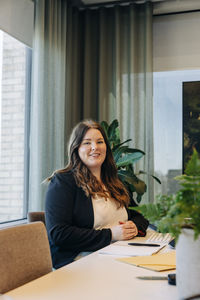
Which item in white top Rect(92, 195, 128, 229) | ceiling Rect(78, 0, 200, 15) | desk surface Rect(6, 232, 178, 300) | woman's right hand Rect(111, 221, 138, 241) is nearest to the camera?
desk surface Rect(6, 232, 178, 300)

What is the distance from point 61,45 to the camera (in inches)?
146

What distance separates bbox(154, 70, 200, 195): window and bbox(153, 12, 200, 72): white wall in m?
0.08

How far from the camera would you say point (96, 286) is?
3.92 ft

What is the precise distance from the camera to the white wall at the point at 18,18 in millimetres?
3076

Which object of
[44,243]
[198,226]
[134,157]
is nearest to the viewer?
[198,226]

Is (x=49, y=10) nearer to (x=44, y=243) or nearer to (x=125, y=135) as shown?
(x=125, y=135)

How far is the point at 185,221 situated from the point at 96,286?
0.36 metres

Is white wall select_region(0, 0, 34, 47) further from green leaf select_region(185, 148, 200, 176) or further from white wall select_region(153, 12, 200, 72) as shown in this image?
green leaf select_region(185, 148, 200, 176)

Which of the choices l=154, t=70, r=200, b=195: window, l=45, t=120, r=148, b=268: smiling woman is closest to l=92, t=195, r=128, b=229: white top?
l=45, t=120, r=148, b=268: smiling woman

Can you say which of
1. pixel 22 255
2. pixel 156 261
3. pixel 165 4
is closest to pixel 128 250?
pixel 156 261

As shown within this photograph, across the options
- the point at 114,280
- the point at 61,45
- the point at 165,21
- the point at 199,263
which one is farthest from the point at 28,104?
the point at 199,263

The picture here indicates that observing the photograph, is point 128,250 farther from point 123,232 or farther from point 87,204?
point 87,204

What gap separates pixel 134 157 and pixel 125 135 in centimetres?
71

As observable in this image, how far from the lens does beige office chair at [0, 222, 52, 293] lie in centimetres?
136
